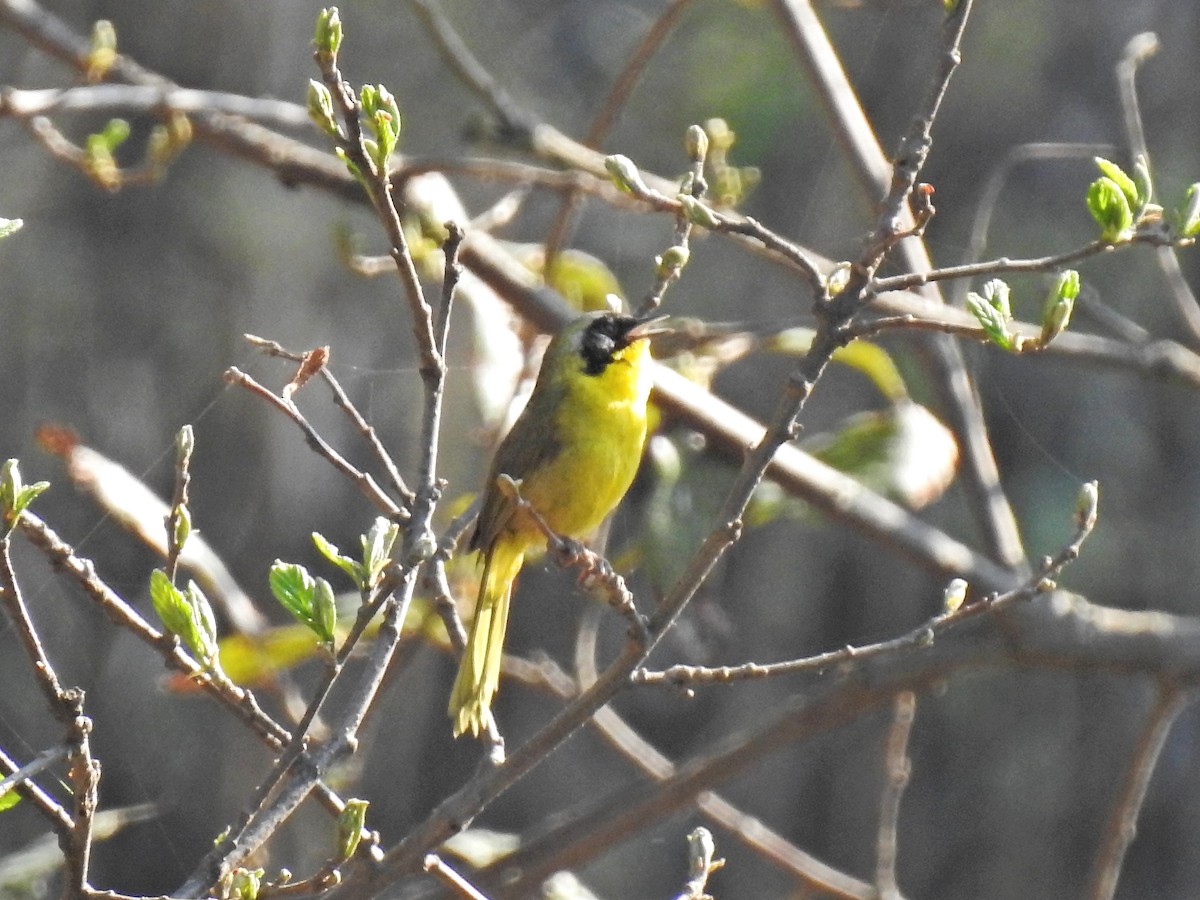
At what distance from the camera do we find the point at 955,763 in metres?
6.63

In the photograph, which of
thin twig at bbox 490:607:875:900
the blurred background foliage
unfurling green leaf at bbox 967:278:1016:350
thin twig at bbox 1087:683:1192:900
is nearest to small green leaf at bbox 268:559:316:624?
A: unfurling green leaf at bbox 967:278:1016:350

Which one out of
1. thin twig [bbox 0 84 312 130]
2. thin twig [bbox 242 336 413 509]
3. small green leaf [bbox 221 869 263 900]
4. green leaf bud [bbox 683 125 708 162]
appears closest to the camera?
small green leaf [bbox 221 869 263 900]

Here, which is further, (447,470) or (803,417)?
(803,417)

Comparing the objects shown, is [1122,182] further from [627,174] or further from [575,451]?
[575,451]

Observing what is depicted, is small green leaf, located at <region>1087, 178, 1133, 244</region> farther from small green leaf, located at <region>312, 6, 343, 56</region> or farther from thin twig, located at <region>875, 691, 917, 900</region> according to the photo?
thin twig, located at <region>875, 691, 917, 900</region>

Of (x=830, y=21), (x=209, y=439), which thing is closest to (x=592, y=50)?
(x=830, y=21)

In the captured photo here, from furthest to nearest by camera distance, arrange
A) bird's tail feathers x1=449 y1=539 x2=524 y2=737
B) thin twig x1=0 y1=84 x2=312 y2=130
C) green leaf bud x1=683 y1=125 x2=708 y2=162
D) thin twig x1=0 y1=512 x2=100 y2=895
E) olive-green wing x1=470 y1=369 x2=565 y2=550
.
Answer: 1. thin twig x1=0 y1=84 x2=312 y2=130
2. olive-green wing x1=470 y1=369 x2=565 y2=550
3. bird's tail feathers x1=449 y1=539 x2=524 y2=737
4. green leaf bud x1=683 y1=125 x2=708 y2=162
5. thin twig x1=0 y1=512 x2=100 y2=895

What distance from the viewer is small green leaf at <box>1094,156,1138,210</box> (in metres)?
1.59

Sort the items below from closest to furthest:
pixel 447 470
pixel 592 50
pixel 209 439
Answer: pixel 447 470
pixel 209 439
pixel 592 50

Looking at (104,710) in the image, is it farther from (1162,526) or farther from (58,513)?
(1162,526)

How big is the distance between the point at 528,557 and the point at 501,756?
1240mm

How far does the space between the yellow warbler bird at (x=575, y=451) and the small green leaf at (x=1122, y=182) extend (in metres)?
1.26

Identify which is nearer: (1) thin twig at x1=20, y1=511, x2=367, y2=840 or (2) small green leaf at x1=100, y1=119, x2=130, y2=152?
(1) thin twig at x1=20, y1=511, x2=367, y2=840

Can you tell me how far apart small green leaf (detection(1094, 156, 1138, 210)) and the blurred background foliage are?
14.7 ft
